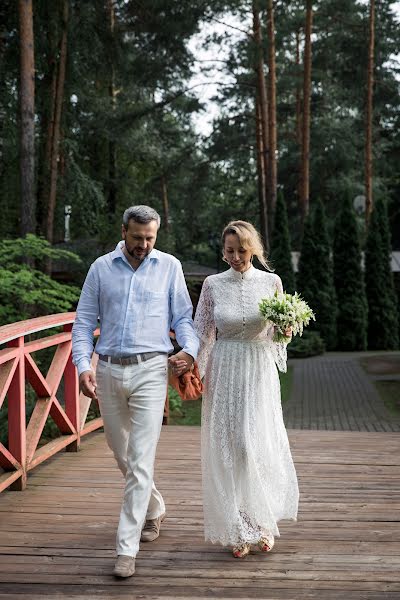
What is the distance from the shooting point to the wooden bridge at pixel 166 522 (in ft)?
13.2

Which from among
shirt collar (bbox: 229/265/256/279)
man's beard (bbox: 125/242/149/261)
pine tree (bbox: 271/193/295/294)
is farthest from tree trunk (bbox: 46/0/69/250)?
man's beard (bbox: 125/242/149/261)

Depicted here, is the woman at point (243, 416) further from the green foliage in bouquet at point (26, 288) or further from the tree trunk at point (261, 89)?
the tree trunk at point (261, 89)

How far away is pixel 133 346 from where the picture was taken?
429 centimetres

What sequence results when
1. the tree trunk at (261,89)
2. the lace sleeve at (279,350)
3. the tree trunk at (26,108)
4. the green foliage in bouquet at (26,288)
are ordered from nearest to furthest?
the lace sleeve at (279,350)
the green foliage in bouquet at (26,288)
the tree trunk at (26,108)
the tree trunk at (261,89)

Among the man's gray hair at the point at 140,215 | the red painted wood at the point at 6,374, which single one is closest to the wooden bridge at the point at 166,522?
the red painted wood at the point at 6,374

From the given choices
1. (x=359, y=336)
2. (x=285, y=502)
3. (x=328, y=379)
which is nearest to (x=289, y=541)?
(x=285, y=502)

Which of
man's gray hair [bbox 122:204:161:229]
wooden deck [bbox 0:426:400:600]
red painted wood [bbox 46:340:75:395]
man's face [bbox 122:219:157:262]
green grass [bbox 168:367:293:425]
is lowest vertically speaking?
green grass [bbox 168:367:293:425]

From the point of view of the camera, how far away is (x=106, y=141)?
93.5 feet

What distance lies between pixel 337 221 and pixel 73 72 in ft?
35.7

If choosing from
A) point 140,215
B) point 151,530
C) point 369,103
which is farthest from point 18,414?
point 369,103

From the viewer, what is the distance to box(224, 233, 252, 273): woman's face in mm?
4598

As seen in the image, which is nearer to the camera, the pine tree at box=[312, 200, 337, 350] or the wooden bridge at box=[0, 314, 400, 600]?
the wooden bridge at box=[0, 314, 400, 600]

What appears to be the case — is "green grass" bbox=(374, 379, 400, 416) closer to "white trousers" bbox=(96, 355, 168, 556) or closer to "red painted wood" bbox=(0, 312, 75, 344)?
"red painted wood" bbox=(0, 312, 75, 344)

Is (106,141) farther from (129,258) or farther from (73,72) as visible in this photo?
(129,258)
